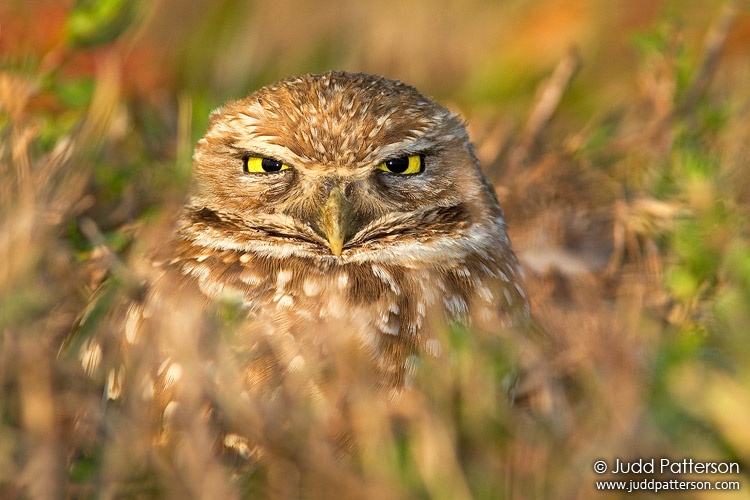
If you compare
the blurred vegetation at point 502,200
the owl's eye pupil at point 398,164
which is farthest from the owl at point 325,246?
the blurred vegetation at point 502,200

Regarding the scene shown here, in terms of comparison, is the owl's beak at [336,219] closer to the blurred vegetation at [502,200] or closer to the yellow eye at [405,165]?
the yellow eye at [405,165]

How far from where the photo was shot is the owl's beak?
8.94ft

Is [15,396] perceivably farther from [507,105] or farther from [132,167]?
[507,105]

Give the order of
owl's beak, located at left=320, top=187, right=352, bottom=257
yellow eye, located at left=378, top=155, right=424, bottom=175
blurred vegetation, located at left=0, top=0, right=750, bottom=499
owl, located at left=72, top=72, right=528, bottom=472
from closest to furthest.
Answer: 1. blurred vegetation, located at left=0, top=0, right=750, bottom=499
2. owl, located at left=72, top=72, right=528, bottom=472
3. owl's beak, located at left=320, top=187, right=352, bottom=257
4. yellow eye, located at left=378, top=155, right=424, bottom=175

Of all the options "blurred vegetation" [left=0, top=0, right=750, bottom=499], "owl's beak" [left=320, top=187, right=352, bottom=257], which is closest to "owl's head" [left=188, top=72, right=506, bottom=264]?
"owl's beak" [left=320, top=187, right=352, bottom=257]

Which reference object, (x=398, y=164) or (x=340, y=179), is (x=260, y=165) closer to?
(x=340, y=179)

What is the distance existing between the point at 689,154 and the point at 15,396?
223 cm

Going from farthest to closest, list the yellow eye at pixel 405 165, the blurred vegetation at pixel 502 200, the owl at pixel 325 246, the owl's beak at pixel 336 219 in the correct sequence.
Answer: the yellow eye at pixel 405 165
the owl's beak at pixel 336 219
the owl at pixel 325 246
the blurred vegetation at pixel 502 200

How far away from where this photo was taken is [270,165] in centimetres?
291

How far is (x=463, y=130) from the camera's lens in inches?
125

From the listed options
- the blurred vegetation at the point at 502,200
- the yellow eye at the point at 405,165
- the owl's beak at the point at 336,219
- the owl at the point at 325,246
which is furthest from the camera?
the yellow eye at the point at 405,165

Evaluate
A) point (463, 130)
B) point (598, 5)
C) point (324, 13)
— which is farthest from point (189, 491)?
point (324, 13)

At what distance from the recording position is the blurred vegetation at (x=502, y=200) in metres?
2.05

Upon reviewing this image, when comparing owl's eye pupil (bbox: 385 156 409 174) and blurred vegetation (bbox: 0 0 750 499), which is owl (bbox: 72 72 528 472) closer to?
owl's eye pupil (bbox: 385 156 409 174)
